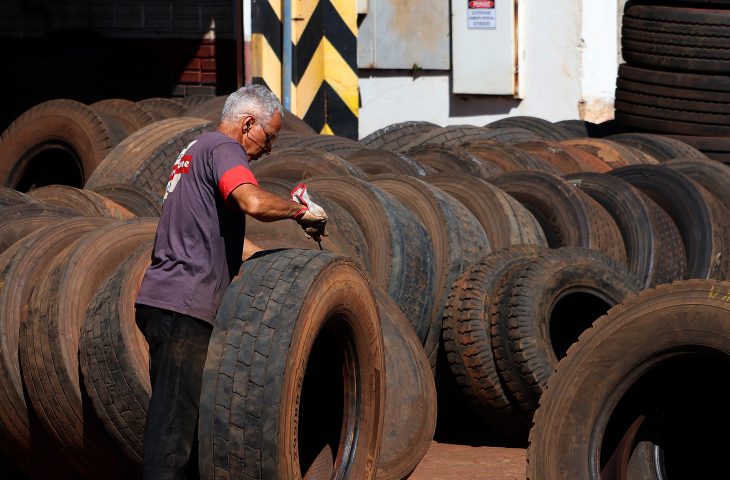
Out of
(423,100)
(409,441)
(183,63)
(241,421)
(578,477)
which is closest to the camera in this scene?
(241,421)

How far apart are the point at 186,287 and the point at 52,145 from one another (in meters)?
4.85

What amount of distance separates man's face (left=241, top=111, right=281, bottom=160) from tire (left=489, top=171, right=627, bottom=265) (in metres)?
3.27

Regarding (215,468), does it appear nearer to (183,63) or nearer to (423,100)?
(183,63)

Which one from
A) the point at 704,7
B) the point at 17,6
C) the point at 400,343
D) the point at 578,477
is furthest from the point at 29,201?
the point at 17,6

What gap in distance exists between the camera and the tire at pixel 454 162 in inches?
329

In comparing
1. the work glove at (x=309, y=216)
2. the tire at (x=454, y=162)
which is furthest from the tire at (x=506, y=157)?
the work glove at (x=309, y=216)

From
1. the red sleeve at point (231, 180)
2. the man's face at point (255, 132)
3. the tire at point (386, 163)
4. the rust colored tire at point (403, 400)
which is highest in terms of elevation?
the man's face at point (255, 132)

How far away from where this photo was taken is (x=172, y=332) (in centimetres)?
→ 422

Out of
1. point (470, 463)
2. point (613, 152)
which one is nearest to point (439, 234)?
point (470, 463)

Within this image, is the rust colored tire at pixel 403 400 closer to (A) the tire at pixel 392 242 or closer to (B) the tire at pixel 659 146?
(A) the tire at pixel 392 242

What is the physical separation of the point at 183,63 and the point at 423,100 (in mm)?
2728

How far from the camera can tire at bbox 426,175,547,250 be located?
22.9 ft

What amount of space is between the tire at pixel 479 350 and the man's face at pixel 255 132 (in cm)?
206

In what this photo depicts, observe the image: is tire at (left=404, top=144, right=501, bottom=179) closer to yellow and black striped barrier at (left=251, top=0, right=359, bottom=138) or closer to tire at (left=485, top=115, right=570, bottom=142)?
yellow and black striped barrier at (left=251, top=0, right=359, bottom=138)
